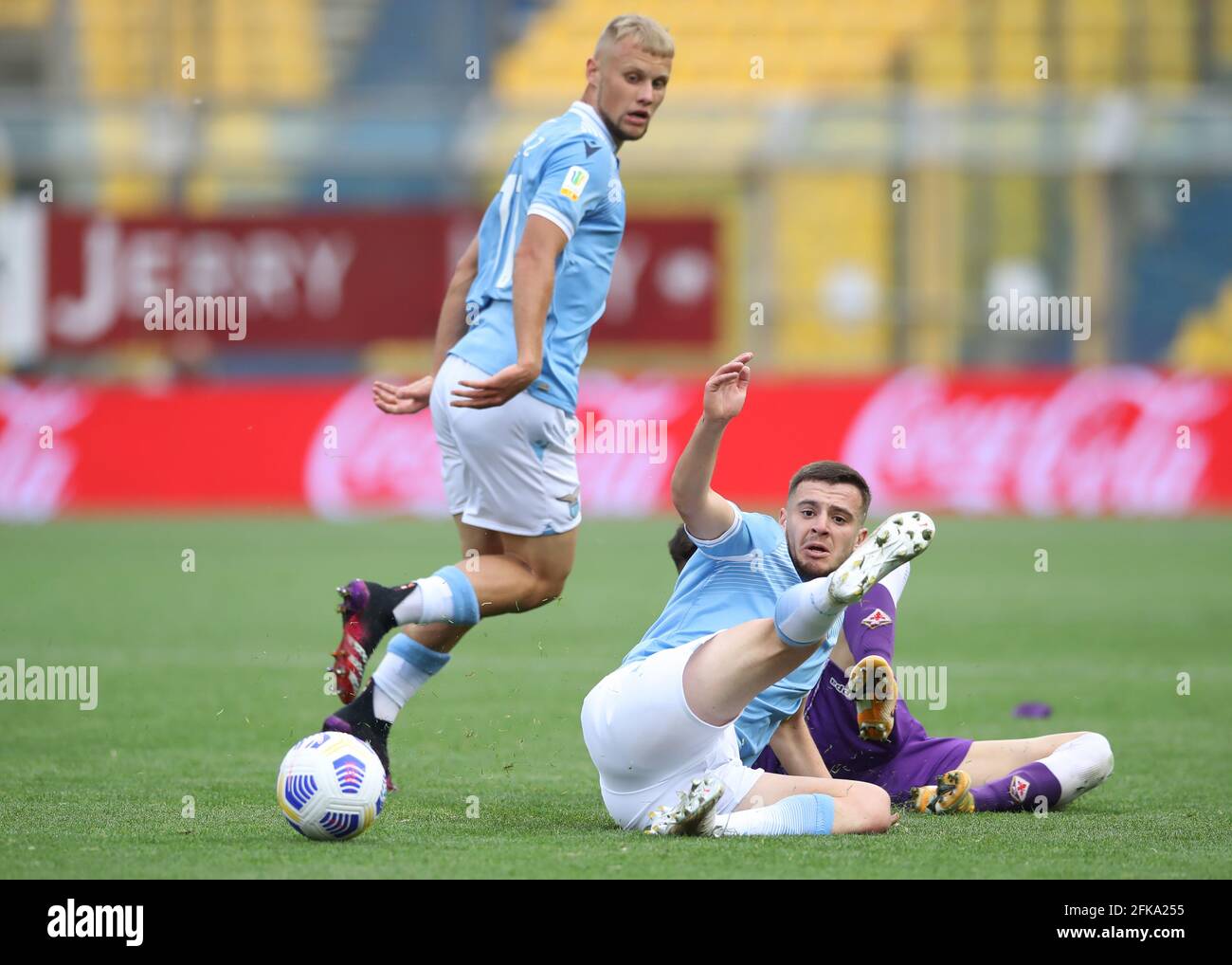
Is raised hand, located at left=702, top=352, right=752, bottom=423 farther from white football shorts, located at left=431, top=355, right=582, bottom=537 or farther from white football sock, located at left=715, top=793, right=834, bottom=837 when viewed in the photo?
white football sock, located at left=715, top=793, right=834, bottom=837

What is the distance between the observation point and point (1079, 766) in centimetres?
526

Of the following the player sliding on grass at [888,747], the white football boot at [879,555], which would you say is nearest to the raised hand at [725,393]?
the white football boot at [879,555]

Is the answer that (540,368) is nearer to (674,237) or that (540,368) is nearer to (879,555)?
(879,555)

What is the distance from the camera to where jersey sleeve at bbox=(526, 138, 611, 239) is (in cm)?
520

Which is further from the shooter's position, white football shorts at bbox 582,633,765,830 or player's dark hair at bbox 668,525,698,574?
player's dark hair at bbox 668,525,698,574

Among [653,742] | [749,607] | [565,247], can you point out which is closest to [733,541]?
[749,607]

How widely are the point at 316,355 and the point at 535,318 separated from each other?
53.6 ft

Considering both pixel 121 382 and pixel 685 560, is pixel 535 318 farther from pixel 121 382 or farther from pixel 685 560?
pixel 121 382

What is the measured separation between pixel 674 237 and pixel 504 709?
12.6 meters

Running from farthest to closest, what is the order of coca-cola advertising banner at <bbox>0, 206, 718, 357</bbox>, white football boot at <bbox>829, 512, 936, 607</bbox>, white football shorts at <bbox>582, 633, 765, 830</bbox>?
coca-cola advertising banner at <bbox>0, 206, 718, 357</bbox> → white football shorts at <bbox>582, 633, 765, 830</bbox> → white football boot at <bbox>829, 512, 936, 607</bbox>

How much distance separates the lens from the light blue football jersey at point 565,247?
5.29 meters

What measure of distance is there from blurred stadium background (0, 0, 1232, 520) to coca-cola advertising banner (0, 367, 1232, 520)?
0.10 ft

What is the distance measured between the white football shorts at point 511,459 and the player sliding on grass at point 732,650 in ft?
1.73

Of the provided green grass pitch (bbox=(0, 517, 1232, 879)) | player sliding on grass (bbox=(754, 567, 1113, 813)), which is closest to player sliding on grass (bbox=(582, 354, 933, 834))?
green grass pitch (bbox=(0, 517, 1232, 879))
